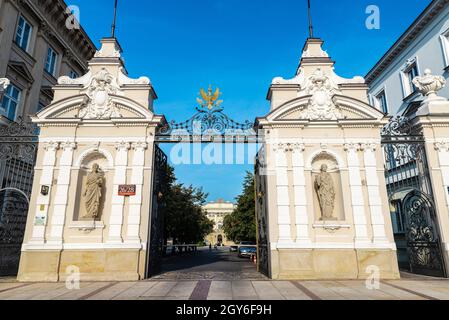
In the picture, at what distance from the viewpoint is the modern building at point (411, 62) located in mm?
16047

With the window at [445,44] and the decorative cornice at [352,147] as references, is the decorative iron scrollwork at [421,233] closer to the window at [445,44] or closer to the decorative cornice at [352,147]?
the decorative cornice at [352,147]

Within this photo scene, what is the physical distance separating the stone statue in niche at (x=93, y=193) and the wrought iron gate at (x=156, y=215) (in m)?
1.83

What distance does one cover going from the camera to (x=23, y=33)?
16.5 metres

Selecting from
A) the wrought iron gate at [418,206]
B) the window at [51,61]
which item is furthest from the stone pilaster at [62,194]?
the wrought iron gate at [418,206]

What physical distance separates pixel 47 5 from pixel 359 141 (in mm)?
18924

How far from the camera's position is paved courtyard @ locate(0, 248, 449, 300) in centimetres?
714

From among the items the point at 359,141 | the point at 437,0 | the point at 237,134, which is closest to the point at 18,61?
the point at 237,134

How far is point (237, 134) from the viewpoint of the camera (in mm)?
11125

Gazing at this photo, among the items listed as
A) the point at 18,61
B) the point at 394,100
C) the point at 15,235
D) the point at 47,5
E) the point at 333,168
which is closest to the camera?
the point at 333,168

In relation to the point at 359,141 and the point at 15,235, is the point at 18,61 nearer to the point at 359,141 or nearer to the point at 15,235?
the point at 15,235

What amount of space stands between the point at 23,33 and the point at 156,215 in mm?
13339

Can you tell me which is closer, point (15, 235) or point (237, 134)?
point (237, 134)

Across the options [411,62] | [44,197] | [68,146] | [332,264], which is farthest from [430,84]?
[44,197]
